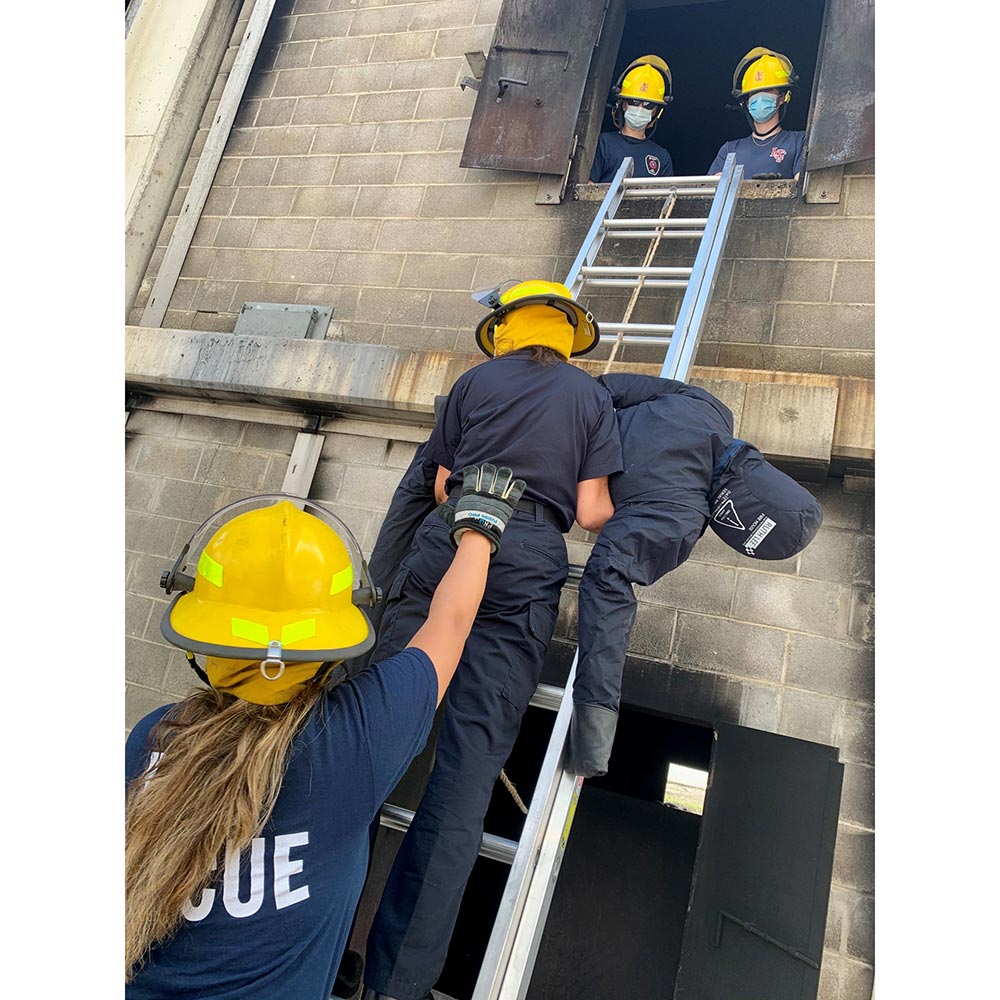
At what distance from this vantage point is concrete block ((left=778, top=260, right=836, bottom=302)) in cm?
359

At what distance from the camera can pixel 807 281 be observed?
3.63m

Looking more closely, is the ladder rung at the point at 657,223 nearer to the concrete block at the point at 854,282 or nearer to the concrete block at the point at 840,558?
the concrete block at the point at 854,282

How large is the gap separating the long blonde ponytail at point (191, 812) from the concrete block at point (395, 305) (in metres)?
3.37

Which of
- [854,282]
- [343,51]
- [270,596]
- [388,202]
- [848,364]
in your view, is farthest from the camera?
[343,51]

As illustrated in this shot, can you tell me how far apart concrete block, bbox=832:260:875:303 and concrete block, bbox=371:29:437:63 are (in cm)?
320

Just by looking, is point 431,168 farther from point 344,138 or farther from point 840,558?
point 840,558

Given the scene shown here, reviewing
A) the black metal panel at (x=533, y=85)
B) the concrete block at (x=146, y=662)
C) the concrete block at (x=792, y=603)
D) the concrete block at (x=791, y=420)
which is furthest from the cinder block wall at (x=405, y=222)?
the concrete block at (x=146, y=662)

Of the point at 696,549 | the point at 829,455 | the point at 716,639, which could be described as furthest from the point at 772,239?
the point at 716,639

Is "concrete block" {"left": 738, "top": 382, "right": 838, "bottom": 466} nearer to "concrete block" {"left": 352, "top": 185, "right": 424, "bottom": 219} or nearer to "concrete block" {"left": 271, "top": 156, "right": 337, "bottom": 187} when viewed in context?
"concrete block" {"left": 352, "top": 185, "right": 424, "bottom": 219}

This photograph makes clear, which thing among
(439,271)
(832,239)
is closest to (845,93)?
(832,239)

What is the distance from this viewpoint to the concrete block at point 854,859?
2695 mm

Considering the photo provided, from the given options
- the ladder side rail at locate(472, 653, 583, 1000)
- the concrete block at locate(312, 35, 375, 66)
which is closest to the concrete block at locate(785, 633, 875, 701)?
the ladder side rail at locate(472, 653, 583, 1000)

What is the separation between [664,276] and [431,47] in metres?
2.54

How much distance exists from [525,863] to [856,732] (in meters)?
1.75
